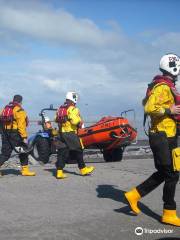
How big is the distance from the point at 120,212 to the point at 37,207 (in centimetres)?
130

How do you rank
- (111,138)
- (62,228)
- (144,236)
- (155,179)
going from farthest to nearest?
(111,138) → (155,179) → (62,228) → (144,236)

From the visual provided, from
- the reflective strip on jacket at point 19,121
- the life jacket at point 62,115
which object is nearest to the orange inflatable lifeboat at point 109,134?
the life jacket at point 62,115

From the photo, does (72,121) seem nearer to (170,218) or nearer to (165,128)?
(165,128)

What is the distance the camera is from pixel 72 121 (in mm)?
10828

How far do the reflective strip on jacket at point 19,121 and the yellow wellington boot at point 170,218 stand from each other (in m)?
5.55

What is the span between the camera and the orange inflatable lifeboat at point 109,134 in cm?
1480

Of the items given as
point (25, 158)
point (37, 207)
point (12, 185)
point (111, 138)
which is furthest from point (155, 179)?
point (111, 138)

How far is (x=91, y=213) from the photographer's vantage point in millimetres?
6855

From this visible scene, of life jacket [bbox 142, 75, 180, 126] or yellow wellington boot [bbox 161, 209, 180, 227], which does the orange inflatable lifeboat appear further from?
yellow wellington boot [bbox 161, 209, 180, 227]

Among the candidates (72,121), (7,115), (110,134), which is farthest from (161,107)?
(110,134)

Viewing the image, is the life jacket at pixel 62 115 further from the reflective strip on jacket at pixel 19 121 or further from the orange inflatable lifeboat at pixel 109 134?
the orange inflatable lifeboat at pixel 109 134

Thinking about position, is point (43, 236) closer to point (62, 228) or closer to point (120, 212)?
point (62, 228)

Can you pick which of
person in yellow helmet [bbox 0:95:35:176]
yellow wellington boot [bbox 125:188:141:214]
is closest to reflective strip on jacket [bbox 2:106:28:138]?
person in yellow helmet [bbox 0:95:35:176]

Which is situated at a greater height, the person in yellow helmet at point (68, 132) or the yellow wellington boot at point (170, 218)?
the person in yellow helmet at point (68, 132)
